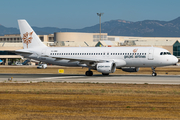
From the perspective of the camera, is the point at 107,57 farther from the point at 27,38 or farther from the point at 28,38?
the point at 27,38

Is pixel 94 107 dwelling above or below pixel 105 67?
below

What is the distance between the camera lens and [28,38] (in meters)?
54.9

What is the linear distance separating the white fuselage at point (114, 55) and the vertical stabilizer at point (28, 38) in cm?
129

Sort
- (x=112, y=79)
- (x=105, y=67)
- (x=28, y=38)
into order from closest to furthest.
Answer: (x=112, y=79) → (x=105, y=67) → (x=28, y=38)

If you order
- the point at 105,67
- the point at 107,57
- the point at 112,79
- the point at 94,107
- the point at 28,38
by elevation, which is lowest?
the point at 94,107

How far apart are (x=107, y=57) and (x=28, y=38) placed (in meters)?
16.4

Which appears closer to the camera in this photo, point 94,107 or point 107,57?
point 94,107

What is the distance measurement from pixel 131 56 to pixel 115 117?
106 ft

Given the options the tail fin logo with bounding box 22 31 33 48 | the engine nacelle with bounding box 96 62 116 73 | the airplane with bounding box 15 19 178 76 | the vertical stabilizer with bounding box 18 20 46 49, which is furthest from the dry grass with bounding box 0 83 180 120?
the tail fin logo with bounding box 22 31 33 48

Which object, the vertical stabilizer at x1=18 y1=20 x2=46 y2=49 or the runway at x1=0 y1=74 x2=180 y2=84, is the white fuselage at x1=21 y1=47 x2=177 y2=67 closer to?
the vertical stabilizer at x1=18 y1=20 x2=46 y2=49

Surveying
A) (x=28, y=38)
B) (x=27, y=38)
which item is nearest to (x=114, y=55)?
(x=28, y=38)

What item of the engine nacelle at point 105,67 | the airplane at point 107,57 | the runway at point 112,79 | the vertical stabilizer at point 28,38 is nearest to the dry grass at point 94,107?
the runway at point 112,79

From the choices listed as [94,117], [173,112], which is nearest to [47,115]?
[94,117]

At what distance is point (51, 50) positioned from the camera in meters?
53.4
